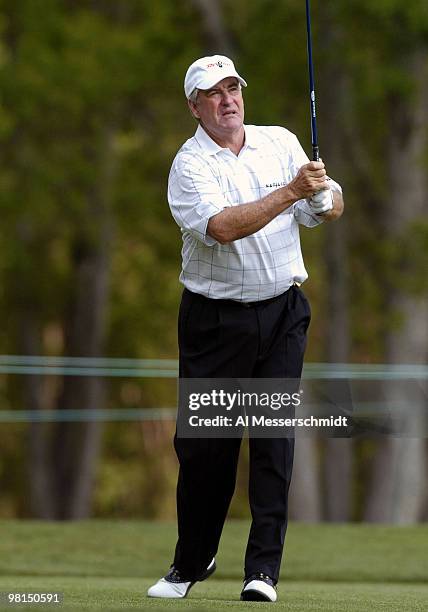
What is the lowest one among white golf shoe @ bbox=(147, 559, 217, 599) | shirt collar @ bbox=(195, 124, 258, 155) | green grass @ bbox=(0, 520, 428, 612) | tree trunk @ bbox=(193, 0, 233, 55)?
green grass @ bbox=(0, 520, 428, 612)

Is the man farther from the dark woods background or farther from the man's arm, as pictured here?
the dark woods background

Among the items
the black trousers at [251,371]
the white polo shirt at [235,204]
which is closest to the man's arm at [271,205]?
the white polo shirt at [235,204]

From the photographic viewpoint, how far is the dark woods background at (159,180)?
1733cm

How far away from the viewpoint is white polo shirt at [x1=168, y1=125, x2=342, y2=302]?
5.41 meters

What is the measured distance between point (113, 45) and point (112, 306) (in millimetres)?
5643

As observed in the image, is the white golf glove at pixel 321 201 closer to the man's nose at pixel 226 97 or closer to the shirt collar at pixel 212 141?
the shirt collar at pixel 212 141

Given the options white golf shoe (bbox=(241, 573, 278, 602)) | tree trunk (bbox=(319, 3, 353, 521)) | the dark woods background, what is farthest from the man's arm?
tree trunk (bbox=(319, 3, 353, 521))

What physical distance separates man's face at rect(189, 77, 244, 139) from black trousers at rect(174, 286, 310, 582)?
622 mm

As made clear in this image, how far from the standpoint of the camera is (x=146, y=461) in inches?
1157

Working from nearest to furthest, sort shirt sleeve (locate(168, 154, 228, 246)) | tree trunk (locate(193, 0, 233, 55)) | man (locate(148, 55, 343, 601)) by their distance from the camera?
shirt sleeve (locate(168, 154, 228, 246))
man (locate(148, 55, 343, 601))
tree trunk (locate(193, 0, 233, 55))

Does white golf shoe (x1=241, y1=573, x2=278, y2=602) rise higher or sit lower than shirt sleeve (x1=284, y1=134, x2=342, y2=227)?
lower

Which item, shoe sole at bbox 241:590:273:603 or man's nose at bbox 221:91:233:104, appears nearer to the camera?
shoe sole at bbox 241:590:273:603

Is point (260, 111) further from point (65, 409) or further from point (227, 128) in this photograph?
point (227, 128)

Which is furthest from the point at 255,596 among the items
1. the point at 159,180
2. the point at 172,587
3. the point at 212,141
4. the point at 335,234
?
the point at 159,180
